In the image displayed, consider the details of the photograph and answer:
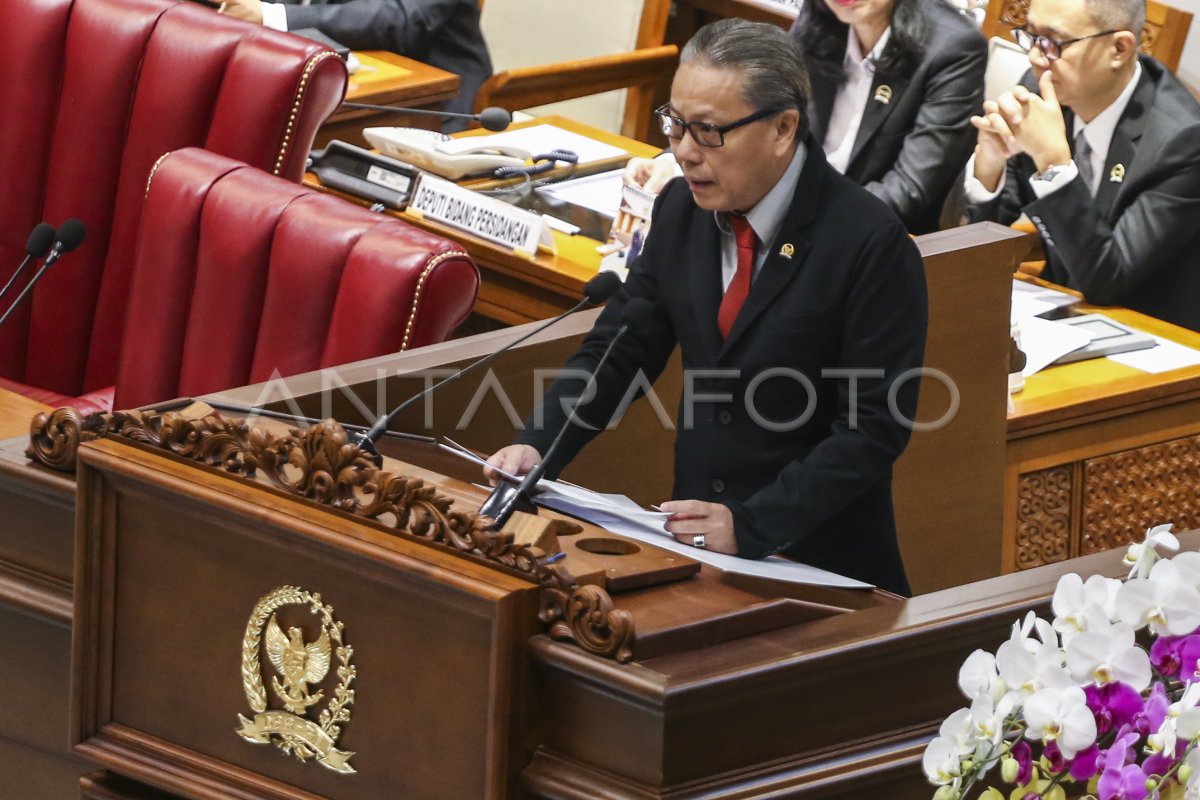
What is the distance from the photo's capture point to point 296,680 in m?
1.62

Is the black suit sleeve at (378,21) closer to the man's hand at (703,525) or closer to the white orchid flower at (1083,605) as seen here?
the man's hand at (703,525)

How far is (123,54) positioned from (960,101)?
1.54 metres

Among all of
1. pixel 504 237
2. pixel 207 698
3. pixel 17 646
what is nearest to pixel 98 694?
pixel 207 698

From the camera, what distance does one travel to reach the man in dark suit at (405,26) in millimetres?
4332

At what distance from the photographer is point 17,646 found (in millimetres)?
2031

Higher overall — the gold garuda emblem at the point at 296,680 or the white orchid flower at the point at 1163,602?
the white orchid flower at the point at 1163,602

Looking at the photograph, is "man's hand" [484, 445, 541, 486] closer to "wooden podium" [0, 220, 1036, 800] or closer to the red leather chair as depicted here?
"wooden podium" [0, 220, 1036, 800]

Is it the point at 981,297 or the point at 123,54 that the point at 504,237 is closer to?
the point at 123,54

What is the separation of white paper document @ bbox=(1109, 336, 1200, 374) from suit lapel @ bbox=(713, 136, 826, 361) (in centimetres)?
126

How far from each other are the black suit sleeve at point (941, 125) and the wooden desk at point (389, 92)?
3.56ft

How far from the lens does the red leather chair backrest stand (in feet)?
8.04

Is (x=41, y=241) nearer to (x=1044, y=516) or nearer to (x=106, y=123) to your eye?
(x=106, y=123)

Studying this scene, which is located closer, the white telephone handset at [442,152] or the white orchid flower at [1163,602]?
the white orchid flower at [1163,602]

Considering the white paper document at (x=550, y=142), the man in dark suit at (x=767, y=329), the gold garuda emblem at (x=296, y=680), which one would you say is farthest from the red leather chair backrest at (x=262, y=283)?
the white paper document at (x=550, y=142)
